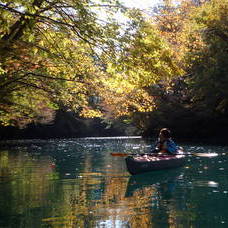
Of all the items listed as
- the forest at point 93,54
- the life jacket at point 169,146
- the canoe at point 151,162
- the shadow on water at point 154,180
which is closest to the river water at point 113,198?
the shadow on water at point 154,180

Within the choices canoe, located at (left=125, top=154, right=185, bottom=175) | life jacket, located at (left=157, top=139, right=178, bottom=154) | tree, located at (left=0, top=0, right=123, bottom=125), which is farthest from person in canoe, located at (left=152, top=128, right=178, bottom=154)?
tree, located at (left=0, top=0, right=123, bottom=125)

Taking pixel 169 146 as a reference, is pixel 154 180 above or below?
below

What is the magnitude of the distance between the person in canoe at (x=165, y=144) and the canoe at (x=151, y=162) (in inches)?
16.5

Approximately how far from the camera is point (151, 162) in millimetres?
15633

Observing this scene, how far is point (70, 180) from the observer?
543 inches

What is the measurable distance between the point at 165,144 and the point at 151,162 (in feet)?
7.72

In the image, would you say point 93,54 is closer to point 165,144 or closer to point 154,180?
point 154,180

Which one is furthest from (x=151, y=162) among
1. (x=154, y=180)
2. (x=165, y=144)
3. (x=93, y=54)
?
(x=93, y=54)

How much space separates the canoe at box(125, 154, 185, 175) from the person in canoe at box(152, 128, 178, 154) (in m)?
0.42

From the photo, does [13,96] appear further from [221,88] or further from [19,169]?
[221,88]

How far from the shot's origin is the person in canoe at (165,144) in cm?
1758

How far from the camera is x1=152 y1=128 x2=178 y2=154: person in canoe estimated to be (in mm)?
17578

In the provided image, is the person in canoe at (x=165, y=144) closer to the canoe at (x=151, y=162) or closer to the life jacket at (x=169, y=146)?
the life jacket at (x=169, y=146)

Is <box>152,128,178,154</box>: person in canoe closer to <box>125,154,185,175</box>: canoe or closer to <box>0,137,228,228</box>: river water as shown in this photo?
<box>125,154,185,175</box>: canoe
